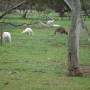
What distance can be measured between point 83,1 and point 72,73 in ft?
41.0

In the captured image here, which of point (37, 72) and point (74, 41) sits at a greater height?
point (74, 41)

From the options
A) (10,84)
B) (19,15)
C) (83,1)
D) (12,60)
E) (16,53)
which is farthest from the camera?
(19,15)

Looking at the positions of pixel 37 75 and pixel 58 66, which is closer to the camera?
pixel 37 75

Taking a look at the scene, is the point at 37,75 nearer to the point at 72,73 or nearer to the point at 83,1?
the point at 72,73

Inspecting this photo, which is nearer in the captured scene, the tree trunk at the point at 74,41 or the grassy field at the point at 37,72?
the grassy field at the point at 37,72

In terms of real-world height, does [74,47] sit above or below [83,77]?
above

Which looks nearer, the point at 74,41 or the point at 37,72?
the point at 74,41

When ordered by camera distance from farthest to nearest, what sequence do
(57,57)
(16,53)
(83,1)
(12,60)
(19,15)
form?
(19,15) → (83,1) → (16,53) → (57,57) → (12,60)

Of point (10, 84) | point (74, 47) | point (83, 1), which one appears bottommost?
point (10, 84)

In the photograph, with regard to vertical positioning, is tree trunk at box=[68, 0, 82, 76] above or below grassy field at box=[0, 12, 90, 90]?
above


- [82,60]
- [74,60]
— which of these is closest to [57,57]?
[82,60]

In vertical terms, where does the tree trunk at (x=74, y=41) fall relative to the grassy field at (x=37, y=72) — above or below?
above

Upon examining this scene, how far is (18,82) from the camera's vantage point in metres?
14.1

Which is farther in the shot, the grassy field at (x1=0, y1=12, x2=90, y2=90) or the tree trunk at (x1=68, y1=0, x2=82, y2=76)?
the tree trunk at (x1=68, y1=0, x2=82, y2=76)
